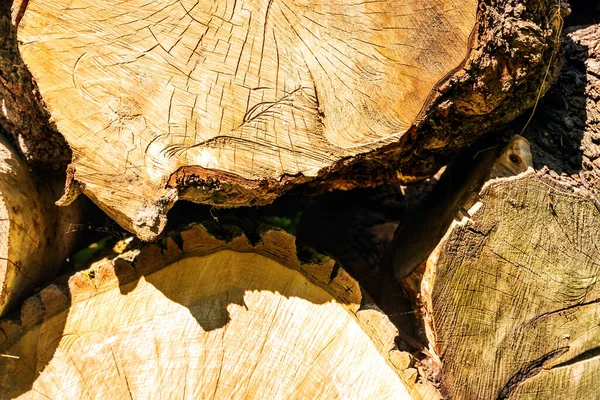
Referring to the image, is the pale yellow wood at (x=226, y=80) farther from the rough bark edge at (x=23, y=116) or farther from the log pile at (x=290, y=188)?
the rough bark edge at (x=23, y=116)

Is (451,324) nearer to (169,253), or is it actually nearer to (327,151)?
(327,151)

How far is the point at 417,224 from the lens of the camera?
8.00 ft

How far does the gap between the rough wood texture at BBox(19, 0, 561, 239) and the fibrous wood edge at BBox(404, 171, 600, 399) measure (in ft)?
1.47

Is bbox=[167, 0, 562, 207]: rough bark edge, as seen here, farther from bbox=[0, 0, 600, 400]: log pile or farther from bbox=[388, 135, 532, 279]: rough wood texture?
bbox=[388, 135, 532, 279]: rough wood texture

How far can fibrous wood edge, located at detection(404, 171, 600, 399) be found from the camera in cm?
202

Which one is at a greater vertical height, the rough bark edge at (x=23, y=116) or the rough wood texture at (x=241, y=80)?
the rough wood texture at (x=241, y=80)

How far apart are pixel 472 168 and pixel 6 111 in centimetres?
177

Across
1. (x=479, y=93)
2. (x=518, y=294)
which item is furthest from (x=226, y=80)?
(x=518, y=294)

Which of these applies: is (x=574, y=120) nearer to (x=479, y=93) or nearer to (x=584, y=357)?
(x=479, y=93)

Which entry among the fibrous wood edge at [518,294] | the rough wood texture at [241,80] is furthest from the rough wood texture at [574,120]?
the rough wood texture at [241,80]

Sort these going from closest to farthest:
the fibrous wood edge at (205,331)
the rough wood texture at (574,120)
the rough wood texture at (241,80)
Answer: the rough wood texture at (241,80), the fibrous wood edge at (205,331), the rough wood texture at (574,120)

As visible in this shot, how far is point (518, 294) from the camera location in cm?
208

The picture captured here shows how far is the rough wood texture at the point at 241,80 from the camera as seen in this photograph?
1772 mm

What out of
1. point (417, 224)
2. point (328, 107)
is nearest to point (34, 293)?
point (328, 107)
